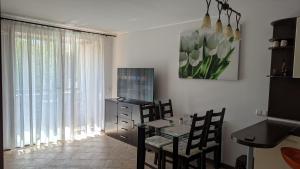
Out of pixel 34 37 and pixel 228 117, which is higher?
pixel 34 37

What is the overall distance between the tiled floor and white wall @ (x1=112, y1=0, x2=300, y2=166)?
48.8 inches

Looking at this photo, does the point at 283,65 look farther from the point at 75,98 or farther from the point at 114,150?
the point at 75,98

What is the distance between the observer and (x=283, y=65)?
2.67 m

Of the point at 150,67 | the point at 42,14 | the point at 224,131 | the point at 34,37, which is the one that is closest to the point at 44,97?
the point at 34,37

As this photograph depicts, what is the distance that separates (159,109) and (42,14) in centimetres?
242

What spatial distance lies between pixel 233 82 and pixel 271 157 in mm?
1294

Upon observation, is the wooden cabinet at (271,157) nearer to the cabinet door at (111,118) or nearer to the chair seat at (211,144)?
the chair seat at (211,144)

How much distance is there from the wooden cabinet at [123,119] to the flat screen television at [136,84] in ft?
0.57

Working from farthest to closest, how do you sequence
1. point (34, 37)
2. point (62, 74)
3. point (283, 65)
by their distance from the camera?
point (62, 74) → point (34, 37) → point (283, 65)

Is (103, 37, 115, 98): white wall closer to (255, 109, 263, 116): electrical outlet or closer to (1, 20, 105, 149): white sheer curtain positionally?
(1, 20, 105, 149): white sheer curtain

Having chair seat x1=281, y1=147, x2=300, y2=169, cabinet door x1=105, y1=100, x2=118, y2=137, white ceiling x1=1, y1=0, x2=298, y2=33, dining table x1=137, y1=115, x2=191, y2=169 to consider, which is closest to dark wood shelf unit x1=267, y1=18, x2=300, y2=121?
white ceiling x1=1, y1=0, x2=298, y2=33

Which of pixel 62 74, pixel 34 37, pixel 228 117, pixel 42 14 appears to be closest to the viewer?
pixel 228 117

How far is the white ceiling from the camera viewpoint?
2.87 m

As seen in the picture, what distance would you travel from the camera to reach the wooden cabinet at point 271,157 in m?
2.17
